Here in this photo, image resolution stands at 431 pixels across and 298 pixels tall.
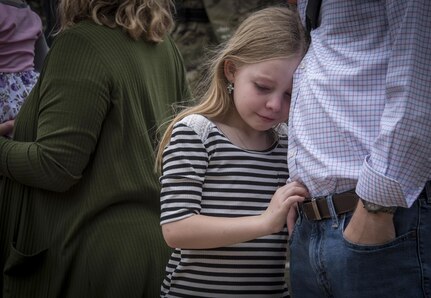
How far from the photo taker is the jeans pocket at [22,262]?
2.57 metres

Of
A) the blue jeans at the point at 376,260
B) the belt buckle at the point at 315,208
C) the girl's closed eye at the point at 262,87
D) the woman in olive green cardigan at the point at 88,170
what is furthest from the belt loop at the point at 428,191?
the woman in olive green cardigan at the point at 88,170

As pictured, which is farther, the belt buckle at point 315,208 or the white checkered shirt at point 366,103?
the belt buckle at point 315,208

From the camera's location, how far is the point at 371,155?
1.73 metres

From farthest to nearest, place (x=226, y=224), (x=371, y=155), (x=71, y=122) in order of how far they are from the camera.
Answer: (x=71, y=122)
(x=226, y=224)
(x=371, y=155)

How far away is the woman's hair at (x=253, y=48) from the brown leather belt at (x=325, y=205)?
424 millimetres

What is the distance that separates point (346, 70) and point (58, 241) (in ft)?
3.94

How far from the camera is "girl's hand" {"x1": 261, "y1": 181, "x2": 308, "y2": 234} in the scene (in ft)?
6.39

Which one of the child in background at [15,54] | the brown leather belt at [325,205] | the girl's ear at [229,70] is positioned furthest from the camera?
the child in background at [15,54]

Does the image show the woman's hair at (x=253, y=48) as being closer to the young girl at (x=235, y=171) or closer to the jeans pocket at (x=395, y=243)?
the young girl at (x=235, y=171)

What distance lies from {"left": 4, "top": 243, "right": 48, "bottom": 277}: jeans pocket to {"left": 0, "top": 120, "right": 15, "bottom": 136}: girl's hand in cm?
46

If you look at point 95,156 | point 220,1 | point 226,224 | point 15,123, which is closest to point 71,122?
point 95,156

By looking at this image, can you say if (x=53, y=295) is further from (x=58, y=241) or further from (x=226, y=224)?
(x=226, y=224)

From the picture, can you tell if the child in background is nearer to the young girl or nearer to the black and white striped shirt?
the young girl

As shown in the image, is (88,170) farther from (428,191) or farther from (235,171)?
(428,191)
